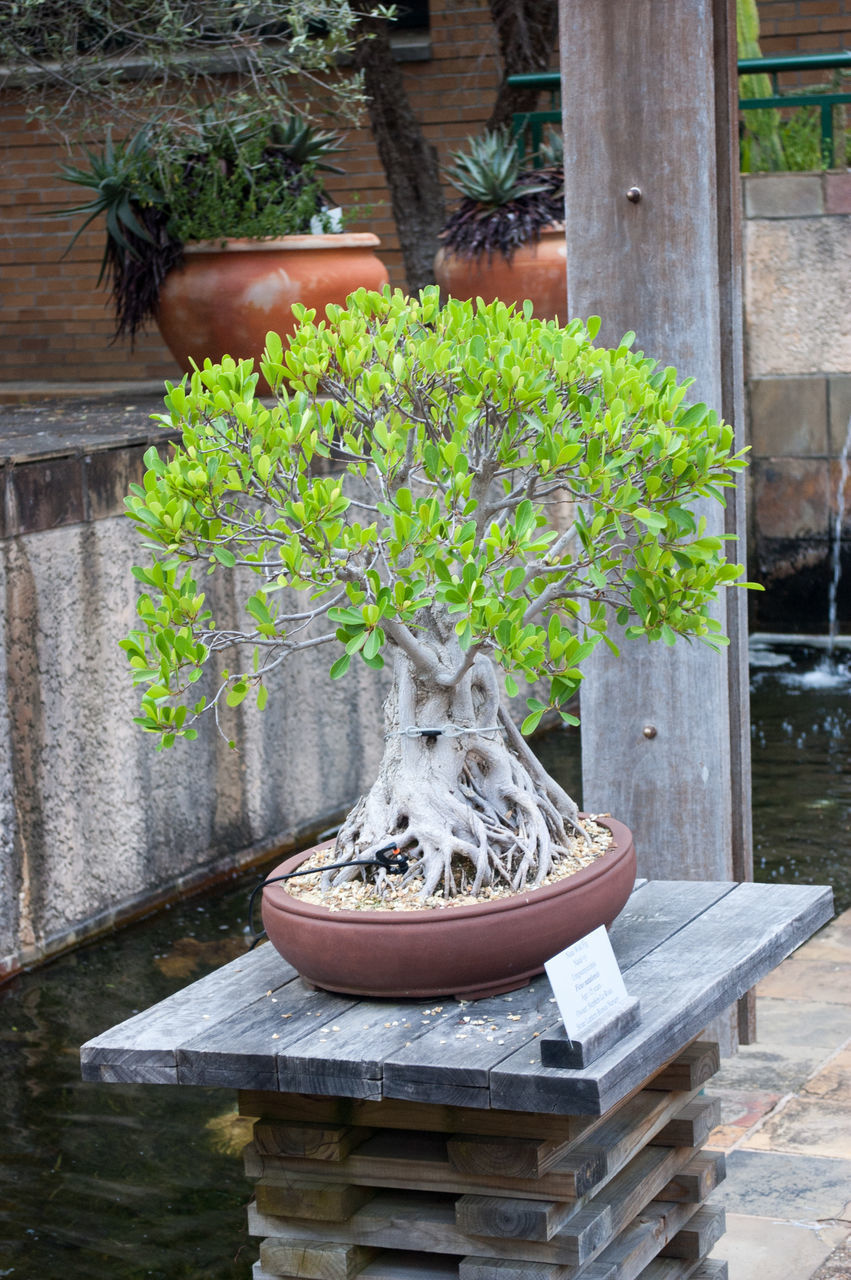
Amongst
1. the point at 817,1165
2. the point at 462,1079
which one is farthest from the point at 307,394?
the point at 817,1165

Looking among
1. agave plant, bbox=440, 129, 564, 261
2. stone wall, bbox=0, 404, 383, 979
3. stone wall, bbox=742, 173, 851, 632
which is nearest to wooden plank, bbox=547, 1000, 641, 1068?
stone wall, bbox=0, 404, 383, 979

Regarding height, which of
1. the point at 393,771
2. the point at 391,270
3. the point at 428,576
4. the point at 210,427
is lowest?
the point at 393,771

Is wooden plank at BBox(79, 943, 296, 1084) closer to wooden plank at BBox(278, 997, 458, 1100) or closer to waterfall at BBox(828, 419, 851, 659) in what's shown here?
wooden plank at BBox(278, 997, 458, 1100)

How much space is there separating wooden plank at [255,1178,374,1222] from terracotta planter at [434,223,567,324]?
480 cm

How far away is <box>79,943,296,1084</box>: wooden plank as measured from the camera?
1.87 m

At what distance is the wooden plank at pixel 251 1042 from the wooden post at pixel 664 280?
4.32 ft

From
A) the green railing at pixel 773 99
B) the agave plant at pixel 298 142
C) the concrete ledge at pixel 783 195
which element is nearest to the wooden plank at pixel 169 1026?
the agave plant at pixel 298 142

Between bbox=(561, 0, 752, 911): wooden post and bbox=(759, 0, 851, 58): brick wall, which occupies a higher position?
bbox=(759, 0, 851, 58): brick wall

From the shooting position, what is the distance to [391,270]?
10.1 meters

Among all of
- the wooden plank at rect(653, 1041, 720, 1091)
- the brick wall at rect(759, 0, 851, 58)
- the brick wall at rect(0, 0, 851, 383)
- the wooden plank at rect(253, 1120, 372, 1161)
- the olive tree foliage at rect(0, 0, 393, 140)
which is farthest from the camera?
the brick wall at rect(0, 0, 851, 383)

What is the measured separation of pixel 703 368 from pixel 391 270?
738 cm

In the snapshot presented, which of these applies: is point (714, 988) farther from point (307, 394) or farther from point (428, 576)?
point (307, 394)

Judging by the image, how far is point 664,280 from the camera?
3006 mm

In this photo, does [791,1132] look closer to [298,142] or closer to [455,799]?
[455,799]
